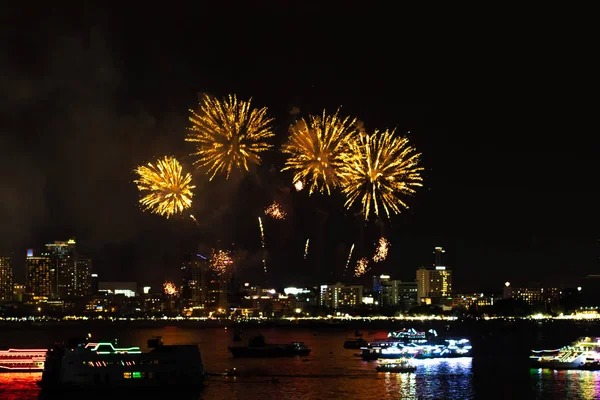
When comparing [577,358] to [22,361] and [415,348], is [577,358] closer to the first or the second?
[415,348]

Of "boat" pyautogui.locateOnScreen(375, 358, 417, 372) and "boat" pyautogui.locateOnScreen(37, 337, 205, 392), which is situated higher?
"boat" pyautogui.locateOnScreen(37, 337, 205, 392)

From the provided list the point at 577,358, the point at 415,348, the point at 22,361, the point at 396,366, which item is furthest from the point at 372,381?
the point at 22,361

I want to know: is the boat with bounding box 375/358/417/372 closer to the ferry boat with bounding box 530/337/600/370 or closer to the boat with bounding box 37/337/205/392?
the ferry boat with bounding box 530/337/600/370

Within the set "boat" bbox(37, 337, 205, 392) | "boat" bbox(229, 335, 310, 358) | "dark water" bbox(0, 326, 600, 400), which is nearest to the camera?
"boat" bbox(37, 337, 205, 392)

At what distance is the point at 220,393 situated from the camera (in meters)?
51.3

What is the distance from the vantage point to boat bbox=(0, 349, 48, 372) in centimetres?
6303

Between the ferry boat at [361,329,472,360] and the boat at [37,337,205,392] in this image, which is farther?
the ferry boat at [361,329,472,360]

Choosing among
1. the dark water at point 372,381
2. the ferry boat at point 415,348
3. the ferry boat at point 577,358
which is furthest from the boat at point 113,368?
the ferry boat at point 577,358

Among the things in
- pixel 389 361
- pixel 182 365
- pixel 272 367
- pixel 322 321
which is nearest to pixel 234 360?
pixel 272 367

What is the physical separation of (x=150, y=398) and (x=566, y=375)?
30776 mm

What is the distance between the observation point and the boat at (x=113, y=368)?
48875mm

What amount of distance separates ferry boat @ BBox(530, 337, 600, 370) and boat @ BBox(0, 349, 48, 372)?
119 feet

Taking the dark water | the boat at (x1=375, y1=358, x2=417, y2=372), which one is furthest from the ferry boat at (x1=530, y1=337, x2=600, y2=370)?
the boat at (x1=375, y1=358, x2=417, y2=372)

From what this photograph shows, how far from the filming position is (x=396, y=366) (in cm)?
6341
